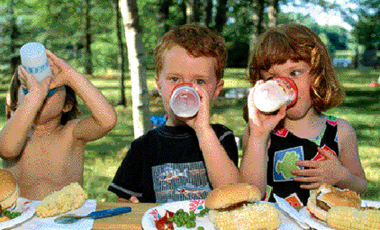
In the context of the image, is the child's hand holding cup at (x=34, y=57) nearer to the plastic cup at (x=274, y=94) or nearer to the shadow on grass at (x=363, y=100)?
the plastic cup at (x=274, y=94)

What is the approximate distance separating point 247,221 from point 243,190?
113 mm

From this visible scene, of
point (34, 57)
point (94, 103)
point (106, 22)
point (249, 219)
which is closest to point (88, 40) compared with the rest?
point (106, 22)

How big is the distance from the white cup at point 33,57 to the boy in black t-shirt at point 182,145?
604 millimetres

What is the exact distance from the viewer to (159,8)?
1755cm

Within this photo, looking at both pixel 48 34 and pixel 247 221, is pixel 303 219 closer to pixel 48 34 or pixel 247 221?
pixel 247 221

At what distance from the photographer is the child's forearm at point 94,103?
1.83 metres

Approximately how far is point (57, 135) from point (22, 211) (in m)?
0.70

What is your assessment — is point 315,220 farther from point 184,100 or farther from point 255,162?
point 184,100

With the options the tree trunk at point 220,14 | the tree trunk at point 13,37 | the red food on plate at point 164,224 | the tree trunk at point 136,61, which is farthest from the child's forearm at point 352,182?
the tree trunk at point 13,37

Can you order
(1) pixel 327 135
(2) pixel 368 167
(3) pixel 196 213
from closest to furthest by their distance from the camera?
(3) pixel 196 213 < (1) pixel 327 135 < (2) pixel 368 167

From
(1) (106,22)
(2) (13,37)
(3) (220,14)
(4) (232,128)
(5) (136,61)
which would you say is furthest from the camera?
(2) (13,37)

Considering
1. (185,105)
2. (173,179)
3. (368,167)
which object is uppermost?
(185,105)

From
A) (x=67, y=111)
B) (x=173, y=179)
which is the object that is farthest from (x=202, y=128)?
(x=67, y=111)

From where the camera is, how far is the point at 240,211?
134cm
